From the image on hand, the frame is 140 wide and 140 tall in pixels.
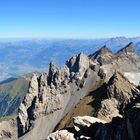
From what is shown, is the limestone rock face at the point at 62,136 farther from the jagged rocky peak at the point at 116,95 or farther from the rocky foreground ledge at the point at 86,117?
the jagged rocky peak at the point at 116,95

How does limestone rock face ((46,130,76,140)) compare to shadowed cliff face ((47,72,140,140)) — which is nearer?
shadowed cliff face ((47,72,140,140))

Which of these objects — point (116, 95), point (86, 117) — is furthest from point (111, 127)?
point (116, 95)

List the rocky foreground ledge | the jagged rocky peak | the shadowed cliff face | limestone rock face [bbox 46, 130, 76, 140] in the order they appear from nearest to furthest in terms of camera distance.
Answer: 1. the shadowed cliff face
2. the rocky foreground ledge
3. limestone rock face [bbox 46, 130, 76, 140]
4. the jagged rocky peak

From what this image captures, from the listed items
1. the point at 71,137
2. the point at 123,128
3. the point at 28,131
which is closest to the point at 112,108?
the point at 28,131

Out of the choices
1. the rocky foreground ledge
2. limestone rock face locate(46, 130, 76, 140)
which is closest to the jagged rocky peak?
the rocky foreground ledge

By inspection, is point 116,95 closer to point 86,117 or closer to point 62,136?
point 86,117

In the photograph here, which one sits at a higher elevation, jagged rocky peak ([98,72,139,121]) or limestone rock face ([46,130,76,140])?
limestone rock face ([46,130,76,140])

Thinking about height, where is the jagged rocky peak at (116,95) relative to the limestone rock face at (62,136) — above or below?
below

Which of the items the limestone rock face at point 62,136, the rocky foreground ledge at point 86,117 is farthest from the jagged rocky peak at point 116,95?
the limestone rock face at point 62,136

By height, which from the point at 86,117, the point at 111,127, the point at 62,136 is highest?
the point at 111,127

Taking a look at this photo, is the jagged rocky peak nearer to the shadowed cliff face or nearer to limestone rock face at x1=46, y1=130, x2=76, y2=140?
the shadowed cliff face

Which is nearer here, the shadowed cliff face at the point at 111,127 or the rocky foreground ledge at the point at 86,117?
the shadowed cliff face at the point at 111,127
